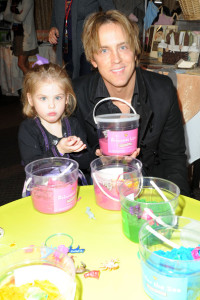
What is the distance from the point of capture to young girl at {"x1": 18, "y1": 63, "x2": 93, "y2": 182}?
144 cm

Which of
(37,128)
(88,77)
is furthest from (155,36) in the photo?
(37,128)

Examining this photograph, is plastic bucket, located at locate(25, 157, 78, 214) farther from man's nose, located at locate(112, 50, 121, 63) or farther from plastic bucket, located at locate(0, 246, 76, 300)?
man's nose, located at locate(112, 50, 121, 63)

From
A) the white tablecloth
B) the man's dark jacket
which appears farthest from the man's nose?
the white tablecloth

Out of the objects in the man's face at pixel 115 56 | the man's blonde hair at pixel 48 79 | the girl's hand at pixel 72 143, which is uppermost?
the man's face at pixel 115 56

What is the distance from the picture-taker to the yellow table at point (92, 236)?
661 millimetres

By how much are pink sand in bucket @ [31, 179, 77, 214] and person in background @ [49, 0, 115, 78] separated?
166cm

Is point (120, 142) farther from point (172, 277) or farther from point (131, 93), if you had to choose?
point (172, 277)

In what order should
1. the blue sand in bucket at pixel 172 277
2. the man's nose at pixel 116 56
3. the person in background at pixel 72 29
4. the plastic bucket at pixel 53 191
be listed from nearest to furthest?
the blue sand in bucket at pixel 172 277, the plastic bucket at pixel 53 191, the man's nose at pixel 116 56, the person in background at pixel 72 29

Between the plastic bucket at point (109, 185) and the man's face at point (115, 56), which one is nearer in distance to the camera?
the plastic bucket at point (109, 185)

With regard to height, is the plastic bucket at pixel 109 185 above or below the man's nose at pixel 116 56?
below

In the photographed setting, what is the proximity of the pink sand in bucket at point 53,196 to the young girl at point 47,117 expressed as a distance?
0.41 meters

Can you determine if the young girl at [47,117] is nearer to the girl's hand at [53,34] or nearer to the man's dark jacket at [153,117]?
the man's dark jacket at [153,117]

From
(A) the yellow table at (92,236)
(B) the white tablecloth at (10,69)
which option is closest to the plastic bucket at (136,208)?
(A) the yellow table at (92,236)

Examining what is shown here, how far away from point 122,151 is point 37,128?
1.63ft
